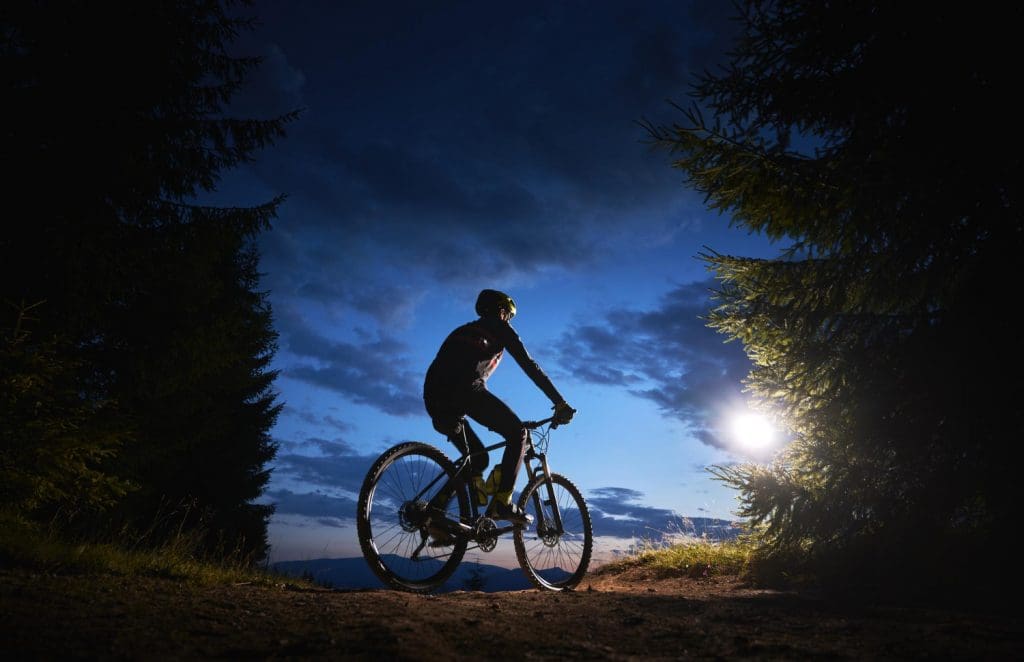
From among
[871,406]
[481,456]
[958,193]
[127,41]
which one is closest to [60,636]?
[481,456]

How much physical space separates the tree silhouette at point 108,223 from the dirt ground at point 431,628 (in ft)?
11.2

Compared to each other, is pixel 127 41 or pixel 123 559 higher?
pixel 127 41

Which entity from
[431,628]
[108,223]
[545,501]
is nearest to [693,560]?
[545,501]

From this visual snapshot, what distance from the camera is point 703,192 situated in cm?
665

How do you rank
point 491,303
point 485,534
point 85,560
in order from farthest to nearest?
point 491,303
point 485,534
point 85,560

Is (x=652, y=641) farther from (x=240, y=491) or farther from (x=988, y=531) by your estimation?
(x=240, y=491)

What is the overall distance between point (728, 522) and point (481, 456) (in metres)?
5.50

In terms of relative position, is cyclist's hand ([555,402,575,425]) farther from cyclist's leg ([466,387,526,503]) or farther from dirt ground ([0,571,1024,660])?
dirt ground ([0,571,1024,660])

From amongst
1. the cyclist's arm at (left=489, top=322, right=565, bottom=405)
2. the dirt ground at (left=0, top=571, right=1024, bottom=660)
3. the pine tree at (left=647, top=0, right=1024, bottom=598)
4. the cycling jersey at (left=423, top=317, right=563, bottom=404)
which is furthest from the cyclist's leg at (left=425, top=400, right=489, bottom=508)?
the pine tree at (left=647, top=0, right=1024, bottom=598)

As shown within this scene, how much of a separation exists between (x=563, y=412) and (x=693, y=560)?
394 centimetres

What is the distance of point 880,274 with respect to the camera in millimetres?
5805

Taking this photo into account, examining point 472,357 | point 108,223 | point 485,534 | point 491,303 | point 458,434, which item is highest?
point 108,223

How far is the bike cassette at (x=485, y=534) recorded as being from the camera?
511 cm

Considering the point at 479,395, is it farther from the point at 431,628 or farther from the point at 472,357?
the point at 431,628
